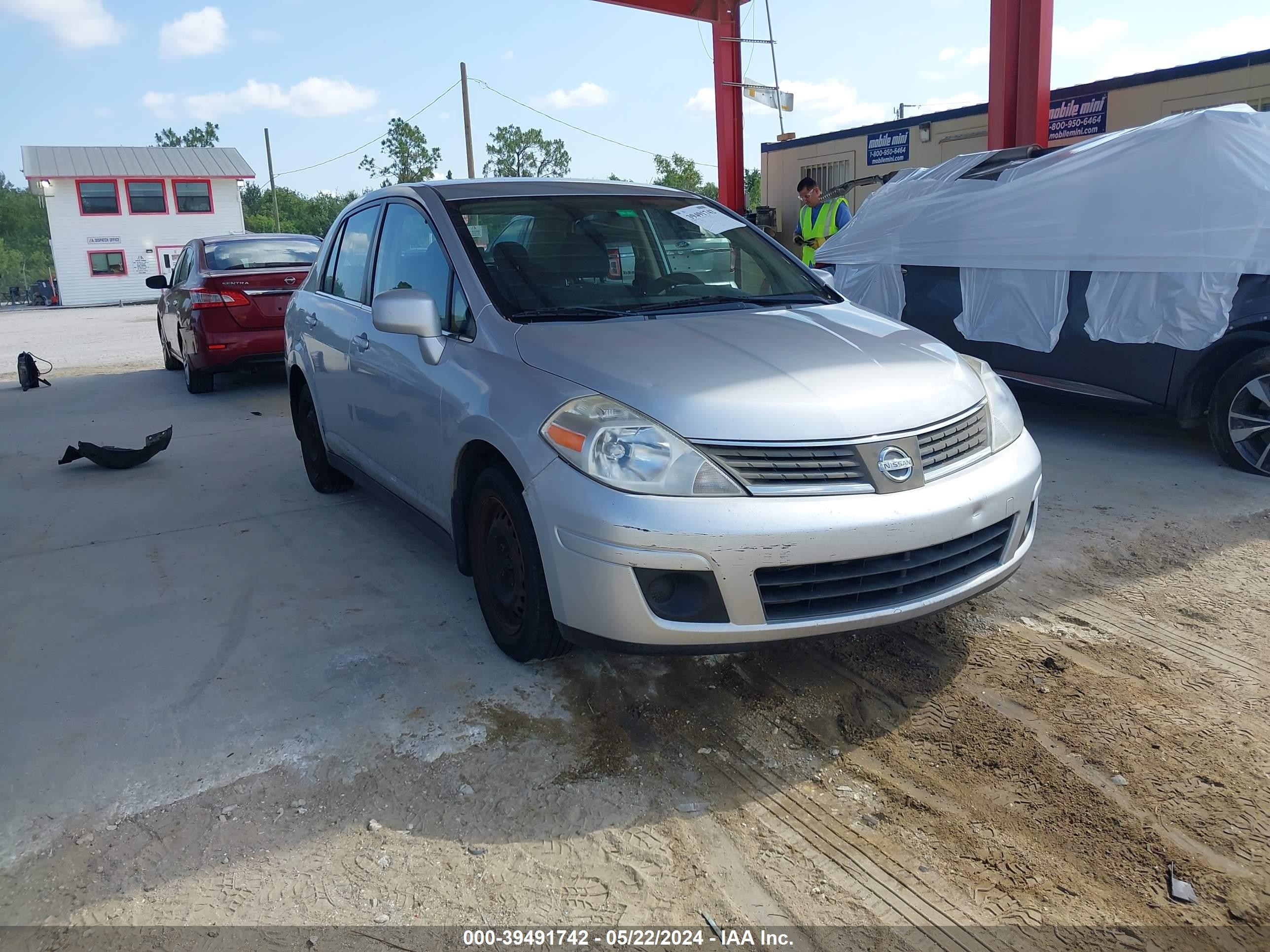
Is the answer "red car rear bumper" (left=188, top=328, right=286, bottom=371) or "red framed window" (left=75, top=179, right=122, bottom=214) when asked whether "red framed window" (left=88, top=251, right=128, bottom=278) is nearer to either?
"red framed window" (left=75, top=179, right=122, bottom=214)

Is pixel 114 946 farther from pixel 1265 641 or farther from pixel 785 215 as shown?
pixel 785 215

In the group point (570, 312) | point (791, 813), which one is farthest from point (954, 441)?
point (570, 312)

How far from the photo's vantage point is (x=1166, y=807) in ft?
8.45

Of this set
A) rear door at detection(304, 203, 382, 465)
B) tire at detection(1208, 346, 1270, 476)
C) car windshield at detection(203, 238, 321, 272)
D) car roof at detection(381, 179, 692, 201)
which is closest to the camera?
car roof at detection(381, 179, 692, 201)

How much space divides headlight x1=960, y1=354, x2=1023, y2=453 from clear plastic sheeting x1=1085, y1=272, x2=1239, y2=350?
101 inches

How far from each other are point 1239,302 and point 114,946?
5.88 metres

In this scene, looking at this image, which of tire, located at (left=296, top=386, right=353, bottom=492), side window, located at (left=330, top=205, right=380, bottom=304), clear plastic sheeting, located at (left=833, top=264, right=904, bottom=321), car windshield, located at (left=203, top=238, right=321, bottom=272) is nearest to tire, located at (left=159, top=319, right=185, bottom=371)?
car windshield, located at (left=203, top=238, right=321, bottom=272)

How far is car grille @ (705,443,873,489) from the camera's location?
2791 millimetres

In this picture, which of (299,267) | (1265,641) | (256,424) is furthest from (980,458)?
(299,267)

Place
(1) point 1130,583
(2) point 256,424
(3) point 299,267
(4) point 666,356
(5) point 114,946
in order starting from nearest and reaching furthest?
(5) point 114,946
(4) point 666,356
(1) point 1130,583
(2) point 256,424
(3) point 299,267

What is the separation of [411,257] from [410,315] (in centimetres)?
73

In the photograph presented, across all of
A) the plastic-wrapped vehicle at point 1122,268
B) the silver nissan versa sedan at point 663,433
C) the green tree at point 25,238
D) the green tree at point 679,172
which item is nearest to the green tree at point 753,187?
the green tree at point 679,172

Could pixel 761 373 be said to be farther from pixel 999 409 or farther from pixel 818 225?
pixel 818 225

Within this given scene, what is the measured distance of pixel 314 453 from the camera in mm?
5789
